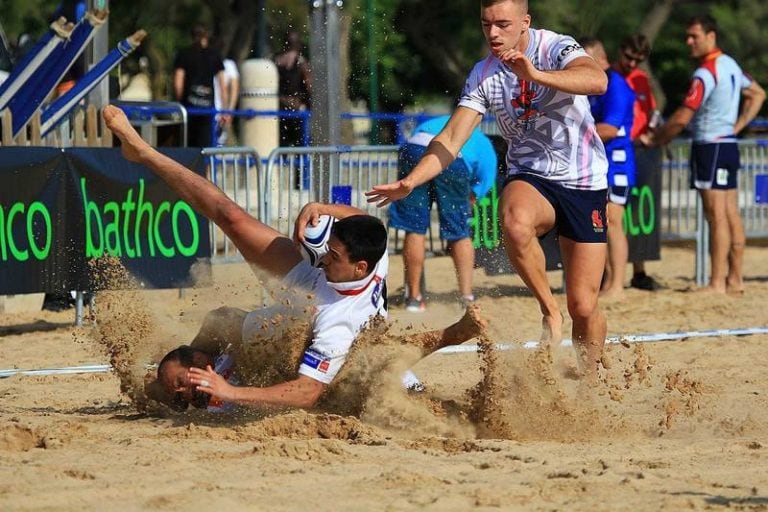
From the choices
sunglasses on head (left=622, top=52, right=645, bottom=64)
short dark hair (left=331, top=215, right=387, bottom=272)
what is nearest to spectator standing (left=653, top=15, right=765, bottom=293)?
sunglasses on head (left=622, top=52, right=645, bottom=64)

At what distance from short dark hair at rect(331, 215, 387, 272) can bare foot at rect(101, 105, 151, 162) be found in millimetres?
1419

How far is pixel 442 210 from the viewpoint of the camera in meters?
10.2

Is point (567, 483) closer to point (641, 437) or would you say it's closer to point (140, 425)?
point (641, 437)

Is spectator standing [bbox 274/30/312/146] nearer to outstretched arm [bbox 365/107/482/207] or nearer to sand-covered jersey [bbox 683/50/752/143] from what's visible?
sand-covered jersey [bbox 683/50/752/143]

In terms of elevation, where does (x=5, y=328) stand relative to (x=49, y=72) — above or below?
below

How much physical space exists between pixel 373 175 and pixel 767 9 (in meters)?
27.2

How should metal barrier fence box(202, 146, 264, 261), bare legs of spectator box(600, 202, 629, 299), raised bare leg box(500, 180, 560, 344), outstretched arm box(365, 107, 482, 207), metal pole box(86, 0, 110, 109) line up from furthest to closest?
bare legs of spectator box(600, 202, 629, 299), metal pole box(86, 0, 110, 109), metal barrier fence box(202, 146, 264, 261), raised bare leg box(500, 180, 560, 344), outstretched arm box(365, 107, 482, 207)

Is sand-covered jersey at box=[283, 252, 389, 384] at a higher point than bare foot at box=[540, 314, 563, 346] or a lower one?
higher

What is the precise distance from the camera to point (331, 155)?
10.8 m

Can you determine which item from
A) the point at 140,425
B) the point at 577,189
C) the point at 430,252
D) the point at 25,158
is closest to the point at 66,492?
the point at 140,425

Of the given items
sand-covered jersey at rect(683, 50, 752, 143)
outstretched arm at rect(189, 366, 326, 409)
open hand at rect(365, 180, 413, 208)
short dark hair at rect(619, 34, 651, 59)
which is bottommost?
outstretched arm at rect(189, 366, 326, 409)

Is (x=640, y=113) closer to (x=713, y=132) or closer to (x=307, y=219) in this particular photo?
(x=713, y=132)

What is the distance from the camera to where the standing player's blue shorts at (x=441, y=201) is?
33.0ft

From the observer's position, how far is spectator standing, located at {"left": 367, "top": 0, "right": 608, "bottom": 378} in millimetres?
6457
